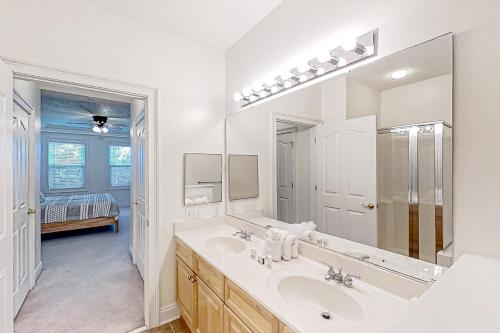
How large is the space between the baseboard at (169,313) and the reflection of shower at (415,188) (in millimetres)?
1887

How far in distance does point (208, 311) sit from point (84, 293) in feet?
6.28

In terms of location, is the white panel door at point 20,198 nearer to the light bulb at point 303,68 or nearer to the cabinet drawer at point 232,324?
the cabinet drawer at point 232,324

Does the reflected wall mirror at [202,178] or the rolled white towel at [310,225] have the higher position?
the reflected wall mirror at [202,178]

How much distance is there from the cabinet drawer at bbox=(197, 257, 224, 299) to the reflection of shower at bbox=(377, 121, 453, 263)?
95 cm

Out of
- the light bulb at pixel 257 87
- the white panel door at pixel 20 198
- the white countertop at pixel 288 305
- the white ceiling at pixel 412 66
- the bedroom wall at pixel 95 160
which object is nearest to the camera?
the white countertop at pixel 288 305

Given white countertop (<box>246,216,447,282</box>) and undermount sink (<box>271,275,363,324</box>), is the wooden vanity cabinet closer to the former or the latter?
undermount sink (<box>271,275,363,324</box>)

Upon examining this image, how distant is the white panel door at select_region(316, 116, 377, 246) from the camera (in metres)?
1.36

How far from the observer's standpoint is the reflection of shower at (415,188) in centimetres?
108

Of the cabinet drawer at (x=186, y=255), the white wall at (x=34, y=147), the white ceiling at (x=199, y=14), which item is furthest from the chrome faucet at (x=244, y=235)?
the white wall at (x=34, y=147)

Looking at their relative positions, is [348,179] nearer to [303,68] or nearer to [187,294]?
[303,68]

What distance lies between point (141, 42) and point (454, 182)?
2.37 metres

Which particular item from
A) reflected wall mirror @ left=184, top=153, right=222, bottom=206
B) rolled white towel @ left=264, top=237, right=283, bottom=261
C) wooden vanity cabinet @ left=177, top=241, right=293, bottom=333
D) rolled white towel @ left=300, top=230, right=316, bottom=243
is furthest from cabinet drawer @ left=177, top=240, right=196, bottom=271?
rolled white towel @ left=300, top=230, right=316, bottom=243

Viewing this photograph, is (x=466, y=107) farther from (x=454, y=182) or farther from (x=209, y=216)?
(x=209, y=216)

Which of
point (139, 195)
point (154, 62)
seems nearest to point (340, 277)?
point (154, 62)
